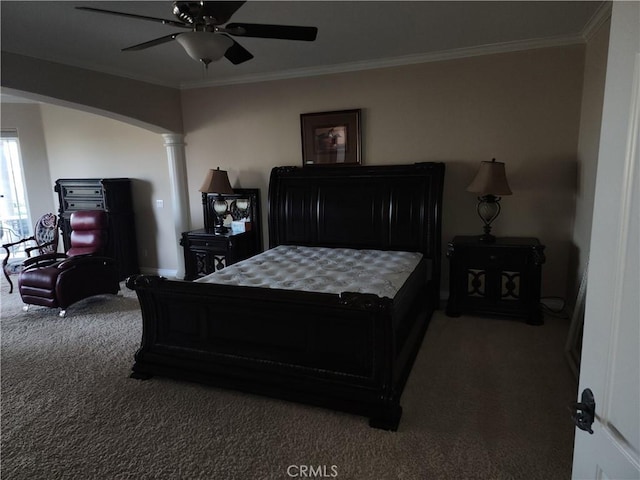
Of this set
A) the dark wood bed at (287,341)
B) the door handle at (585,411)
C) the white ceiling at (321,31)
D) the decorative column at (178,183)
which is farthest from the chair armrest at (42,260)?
the door handle at (585,411)

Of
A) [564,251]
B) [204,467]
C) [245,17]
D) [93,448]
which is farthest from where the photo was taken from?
[564,251]

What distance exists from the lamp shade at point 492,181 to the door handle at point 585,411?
119 inches

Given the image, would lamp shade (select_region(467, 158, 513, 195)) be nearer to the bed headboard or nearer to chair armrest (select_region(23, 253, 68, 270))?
the bed headboard

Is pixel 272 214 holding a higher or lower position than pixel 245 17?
lower

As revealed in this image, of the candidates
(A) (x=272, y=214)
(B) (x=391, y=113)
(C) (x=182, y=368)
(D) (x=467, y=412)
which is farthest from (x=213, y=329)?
(B) (x=391, y=113)

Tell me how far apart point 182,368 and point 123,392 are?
415 mm

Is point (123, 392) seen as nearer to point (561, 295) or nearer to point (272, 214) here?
point (272, 214)

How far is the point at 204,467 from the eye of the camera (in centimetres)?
208

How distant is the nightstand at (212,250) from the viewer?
15.7ft

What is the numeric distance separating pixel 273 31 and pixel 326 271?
6.08 ft

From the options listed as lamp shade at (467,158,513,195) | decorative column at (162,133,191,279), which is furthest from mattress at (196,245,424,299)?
decorative column at (162,133,191,279)

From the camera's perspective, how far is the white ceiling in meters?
2.94

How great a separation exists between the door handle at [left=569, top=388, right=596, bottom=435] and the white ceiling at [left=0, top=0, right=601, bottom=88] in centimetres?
279

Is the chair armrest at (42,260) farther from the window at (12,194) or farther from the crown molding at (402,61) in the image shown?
the crown molding at (402,61)
